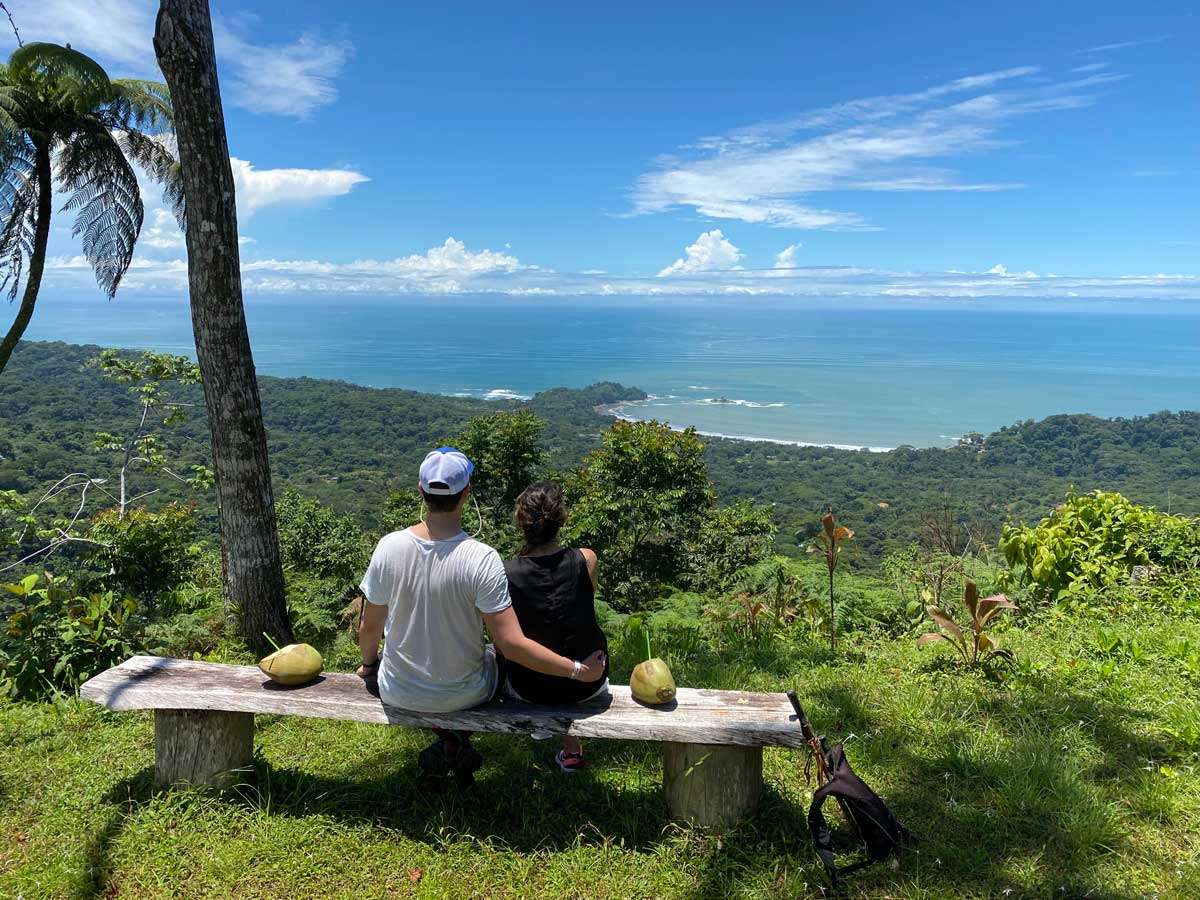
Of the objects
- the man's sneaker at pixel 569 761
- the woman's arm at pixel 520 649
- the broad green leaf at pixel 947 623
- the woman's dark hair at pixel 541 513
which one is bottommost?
the man's sneaker at pixel 569 761

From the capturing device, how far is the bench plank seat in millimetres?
2543

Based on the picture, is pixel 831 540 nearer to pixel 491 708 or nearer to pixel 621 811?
pixel 621 811

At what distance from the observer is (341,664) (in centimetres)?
471

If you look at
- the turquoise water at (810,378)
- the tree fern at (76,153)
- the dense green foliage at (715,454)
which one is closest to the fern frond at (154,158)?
the tree fern at (76,153)

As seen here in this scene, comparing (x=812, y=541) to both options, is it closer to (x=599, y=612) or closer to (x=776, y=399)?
(x=599, y=612)

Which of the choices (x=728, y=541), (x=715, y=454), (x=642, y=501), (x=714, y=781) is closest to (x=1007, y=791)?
(x=714, y=781)

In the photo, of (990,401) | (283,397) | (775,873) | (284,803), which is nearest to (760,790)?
(775,873)

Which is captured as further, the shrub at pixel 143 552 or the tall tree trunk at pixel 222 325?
the shrub at pixel 143 552

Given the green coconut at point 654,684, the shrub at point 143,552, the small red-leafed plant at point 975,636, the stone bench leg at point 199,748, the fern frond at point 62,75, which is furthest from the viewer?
the fern frond at point 62,75

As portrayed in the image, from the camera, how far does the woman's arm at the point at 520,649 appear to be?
8.49 feet

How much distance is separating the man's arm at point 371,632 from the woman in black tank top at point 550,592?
1.75ft

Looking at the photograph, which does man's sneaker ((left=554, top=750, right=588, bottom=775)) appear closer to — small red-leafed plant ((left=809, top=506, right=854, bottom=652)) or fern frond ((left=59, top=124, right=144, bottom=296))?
small red-leafed plant ((left=809, top=506, right=854, bottom=652))

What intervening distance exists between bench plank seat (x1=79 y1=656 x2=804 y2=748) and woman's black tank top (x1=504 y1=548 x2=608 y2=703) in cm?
8

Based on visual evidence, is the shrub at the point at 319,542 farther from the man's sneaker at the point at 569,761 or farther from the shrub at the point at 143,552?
the man's sneaker at the point at 569,761
